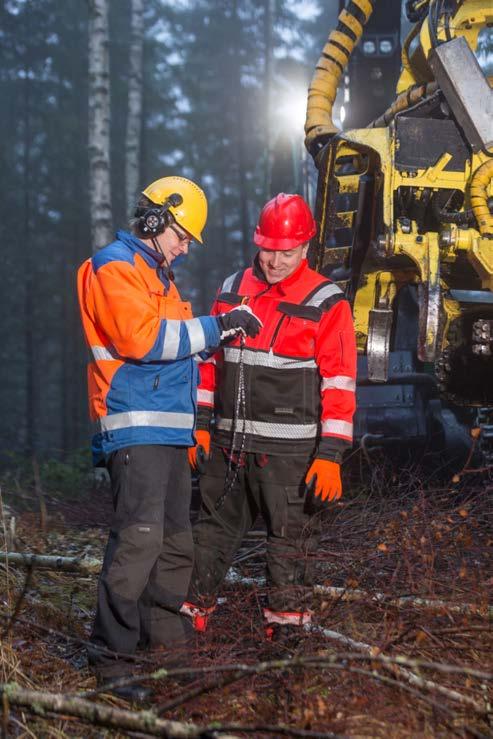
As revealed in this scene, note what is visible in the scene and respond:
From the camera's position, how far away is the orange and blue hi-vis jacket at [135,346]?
3875 mm

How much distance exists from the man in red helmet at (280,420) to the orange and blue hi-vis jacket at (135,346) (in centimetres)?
46

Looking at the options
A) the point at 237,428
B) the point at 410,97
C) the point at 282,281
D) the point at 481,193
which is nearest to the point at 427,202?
the point at 481,193

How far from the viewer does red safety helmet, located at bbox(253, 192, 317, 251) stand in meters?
4.55

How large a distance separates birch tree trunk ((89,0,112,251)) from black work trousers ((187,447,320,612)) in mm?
8224

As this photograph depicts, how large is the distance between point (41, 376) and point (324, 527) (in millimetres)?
27116

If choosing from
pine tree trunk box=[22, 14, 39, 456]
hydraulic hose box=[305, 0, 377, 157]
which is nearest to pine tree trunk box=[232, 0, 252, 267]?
pine tree trunk box=[22, 14, 39, 456]

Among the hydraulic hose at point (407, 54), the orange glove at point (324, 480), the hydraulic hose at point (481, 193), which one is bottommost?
the orange glove at point (324, 480)

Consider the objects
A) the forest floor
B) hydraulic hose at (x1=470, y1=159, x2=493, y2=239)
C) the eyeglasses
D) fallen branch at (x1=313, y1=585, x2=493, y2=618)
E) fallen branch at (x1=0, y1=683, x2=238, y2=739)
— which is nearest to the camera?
fallen branch at (x1=0, y1=683, x2=238, y2=739)

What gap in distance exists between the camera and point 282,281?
4543 millimetres

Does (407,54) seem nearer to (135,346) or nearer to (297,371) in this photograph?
(297,371)

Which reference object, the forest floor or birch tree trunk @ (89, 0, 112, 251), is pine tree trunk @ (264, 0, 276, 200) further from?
the forest floor

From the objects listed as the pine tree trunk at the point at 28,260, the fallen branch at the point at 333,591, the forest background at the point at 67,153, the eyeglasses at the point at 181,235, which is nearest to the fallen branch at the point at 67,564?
the fallen branch at the point at 333,591

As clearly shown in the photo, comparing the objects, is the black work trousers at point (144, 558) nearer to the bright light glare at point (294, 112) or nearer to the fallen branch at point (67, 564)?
the fallen branch at point (67, 564)

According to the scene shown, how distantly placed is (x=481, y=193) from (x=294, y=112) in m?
8.54
